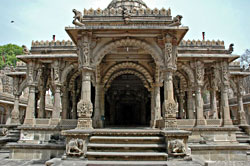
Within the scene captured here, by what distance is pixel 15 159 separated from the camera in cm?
1030

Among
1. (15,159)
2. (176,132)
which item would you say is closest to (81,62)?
(176,132)

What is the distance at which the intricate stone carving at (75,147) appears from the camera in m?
7.25

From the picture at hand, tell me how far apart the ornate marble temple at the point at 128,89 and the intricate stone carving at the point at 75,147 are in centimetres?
3

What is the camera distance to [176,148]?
23.3ft

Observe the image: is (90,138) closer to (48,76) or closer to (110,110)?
(48,76)

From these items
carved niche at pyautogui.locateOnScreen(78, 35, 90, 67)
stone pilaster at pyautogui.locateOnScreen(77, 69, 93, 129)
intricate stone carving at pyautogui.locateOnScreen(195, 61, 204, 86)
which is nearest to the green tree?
intricate stone carving at pyautogui.locateOnScreen(195, 61, 204, 86)

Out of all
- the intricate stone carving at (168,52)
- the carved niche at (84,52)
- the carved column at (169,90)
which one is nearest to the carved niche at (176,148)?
the carved column at (169,90)

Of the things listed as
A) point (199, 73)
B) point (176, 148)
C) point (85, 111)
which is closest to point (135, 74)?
point (199, 73)

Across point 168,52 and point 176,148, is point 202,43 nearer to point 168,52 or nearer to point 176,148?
point 168,52

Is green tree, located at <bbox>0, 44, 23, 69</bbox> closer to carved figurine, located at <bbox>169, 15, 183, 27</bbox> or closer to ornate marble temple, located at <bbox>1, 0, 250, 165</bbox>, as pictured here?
ornate marble temple, located at <bbox>1, 0, 250, 165</bbox>

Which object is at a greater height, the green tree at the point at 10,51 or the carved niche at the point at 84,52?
the green tree at the point at 10,51

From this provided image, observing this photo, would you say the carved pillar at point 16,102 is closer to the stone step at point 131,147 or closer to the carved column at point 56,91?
the carved column at point 56,91

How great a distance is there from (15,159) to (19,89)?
33.1 feet

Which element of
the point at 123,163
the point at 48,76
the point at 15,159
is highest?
the point at 48,76
